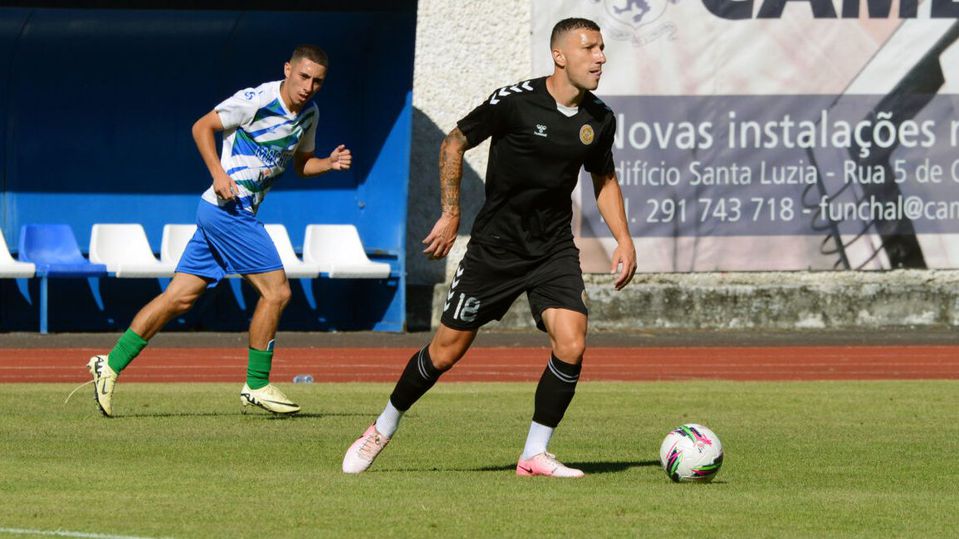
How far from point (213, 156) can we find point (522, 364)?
631 centimetres

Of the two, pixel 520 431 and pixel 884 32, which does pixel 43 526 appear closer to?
pixel 520 431

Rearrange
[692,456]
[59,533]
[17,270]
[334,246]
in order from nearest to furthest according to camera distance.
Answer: [59,533], [692,456], [17,270], [334,246]

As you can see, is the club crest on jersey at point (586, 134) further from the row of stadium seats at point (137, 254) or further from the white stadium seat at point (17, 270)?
the white stadium seat at point (17, 270)

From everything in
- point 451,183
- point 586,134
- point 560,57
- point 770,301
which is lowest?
point 770,301

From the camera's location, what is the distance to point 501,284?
Answer: 323 inches

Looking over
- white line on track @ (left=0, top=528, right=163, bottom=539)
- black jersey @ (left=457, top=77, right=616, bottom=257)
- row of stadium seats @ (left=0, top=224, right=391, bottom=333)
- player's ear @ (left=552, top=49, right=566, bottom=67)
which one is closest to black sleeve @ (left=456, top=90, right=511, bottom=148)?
black jersey @ (left=457, top=77, right=616, bottom=257)

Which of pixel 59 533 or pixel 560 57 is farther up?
pixel 560 57

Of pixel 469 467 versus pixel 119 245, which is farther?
pixel 119 245

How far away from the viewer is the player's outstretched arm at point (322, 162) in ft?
34.4

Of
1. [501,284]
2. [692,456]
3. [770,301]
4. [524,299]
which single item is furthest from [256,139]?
[770,301]

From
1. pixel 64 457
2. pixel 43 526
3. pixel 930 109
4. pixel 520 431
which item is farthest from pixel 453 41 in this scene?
pixel 43 526

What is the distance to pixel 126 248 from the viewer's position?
66.4ft

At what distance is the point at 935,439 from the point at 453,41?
11.7m

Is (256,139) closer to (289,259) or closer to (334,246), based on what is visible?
(289,259)
